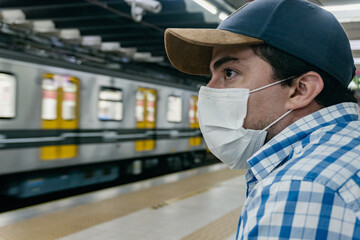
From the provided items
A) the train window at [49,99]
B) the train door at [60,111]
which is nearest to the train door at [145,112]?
the train door at [60,111]

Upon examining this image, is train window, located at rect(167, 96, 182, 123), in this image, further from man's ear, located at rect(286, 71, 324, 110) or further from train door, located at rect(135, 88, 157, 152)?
man's ear, located at rect(286, 71, 324, 110)

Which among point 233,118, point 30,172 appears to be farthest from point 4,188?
point 233,118

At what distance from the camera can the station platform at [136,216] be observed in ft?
16.2

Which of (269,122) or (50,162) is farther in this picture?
(50,162)

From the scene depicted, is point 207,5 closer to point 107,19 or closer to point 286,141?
point 107,19

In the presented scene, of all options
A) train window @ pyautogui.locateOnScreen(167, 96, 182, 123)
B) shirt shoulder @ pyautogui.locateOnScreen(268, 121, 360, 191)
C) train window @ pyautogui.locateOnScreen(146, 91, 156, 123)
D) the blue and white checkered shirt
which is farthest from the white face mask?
train window @ pyautogui.locateOnScreen(167, 96, 182, 123)

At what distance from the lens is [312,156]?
0.86 meters

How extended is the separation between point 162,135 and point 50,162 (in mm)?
4161

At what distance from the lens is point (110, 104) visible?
9.07 m

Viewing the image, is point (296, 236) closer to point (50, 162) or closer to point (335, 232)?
point (335, 232)

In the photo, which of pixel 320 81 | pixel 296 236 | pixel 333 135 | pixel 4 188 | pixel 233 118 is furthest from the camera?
pixel 4 188

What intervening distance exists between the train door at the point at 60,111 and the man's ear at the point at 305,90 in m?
6.61

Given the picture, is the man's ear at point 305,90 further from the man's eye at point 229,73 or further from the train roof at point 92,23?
the train roof at point 92,23

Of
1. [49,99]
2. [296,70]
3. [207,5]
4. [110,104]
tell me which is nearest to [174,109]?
[110,104]
